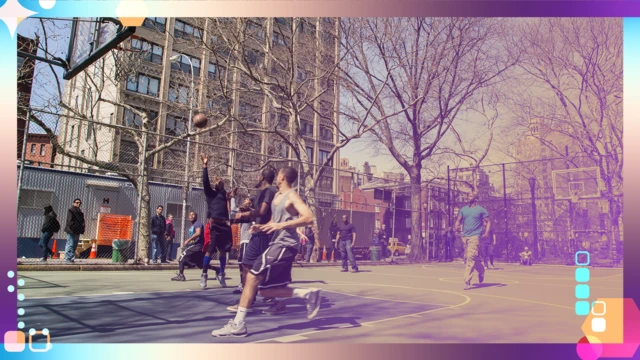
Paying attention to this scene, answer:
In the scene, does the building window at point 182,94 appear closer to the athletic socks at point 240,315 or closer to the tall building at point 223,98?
the tall building at point 223,98

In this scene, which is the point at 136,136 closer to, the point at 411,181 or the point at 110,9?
the point at 110,9

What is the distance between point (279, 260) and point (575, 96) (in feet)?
35.8

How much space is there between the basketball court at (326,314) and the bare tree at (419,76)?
7.16 meters

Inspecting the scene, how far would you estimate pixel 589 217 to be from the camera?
1214 cm

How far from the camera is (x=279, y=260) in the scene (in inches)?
178

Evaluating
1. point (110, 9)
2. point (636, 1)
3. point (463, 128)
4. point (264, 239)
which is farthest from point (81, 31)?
point (463, 128)

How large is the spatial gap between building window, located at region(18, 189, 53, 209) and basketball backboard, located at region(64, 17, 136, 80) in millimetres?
6145

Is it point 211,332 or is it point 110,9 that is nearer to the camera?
point 211,332

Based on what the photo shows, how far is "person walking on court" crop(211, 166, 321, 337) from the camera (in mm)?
4258

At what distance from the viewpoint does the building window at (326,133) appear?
16.2 meters

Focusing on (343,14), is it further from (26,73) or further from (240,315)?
(26,73)

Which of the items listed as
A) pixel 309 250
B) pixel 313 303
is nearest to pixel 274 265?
pixel 313 303

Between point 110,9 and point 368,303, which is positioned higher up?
point 110,9

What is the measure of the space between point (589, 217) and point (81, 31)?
41.0 ft
